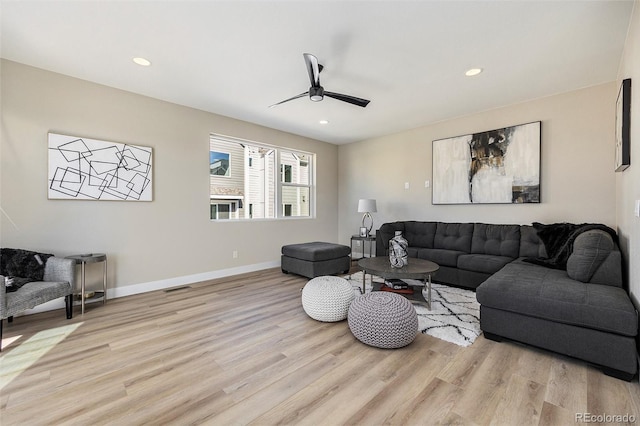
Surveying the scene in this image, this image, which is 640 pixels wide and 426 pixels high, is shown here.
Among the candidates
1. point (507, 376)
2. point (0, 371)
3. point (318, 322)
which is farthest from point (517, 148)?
point (0, 371)

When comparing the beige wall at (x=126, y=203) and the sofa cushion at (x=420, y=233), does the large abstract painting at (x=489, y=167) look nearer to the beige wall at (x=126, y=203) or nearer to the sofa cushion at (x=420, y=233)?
the sofa cushion at (x=420, y=233)

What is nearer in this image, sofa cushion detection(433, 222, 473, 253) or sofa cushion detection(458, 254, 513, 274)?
sofa cushion detection(458, 254, 513, 274)

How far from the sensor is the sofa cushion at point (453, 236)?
4180 mm

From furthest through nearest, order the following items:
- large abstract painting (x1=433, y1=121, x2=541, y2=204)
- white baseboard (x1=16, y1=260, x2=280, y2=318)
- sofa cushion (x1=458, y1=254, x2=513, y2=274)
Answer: large abstract painting (x1=433, y1=121, x2=541, y2=204) → sofa cushion (x1=458, y1=254, x2=513, y2=274) → white baseboard (x1=16, y1=260, x2=280, y2=318)

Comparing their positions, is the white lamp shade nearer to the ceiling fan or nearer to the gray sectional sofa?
the gray sectional sofa

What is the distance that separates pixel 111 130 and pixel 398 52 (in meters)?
3.50

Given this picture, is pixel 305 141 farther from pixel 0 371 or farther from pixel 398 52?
pixel 0 371

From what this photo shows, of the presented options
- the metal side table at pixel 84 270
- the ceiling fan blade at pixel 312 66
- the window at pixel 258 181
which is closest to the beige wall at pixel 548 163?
the window at pixel 258 181

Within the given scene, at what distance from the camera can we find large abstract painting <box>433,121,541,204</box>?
3.86 metres

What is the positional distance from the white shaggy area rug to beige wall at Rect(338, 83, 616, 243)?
1.52m

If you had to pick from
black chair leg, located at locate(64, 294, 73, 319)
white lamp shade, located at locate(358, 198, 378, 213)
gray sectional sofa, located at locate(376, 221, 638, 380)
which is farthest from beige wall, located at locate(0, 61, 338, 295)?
gray sectional sofa, located at locate(376, 221, 638, 380)

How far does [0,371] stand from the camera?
1.90 metres

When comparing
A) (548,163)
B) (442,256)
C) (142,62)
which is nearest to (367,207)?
(442,256)

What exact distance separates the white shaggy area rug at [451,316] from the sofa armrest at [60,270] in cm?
312
